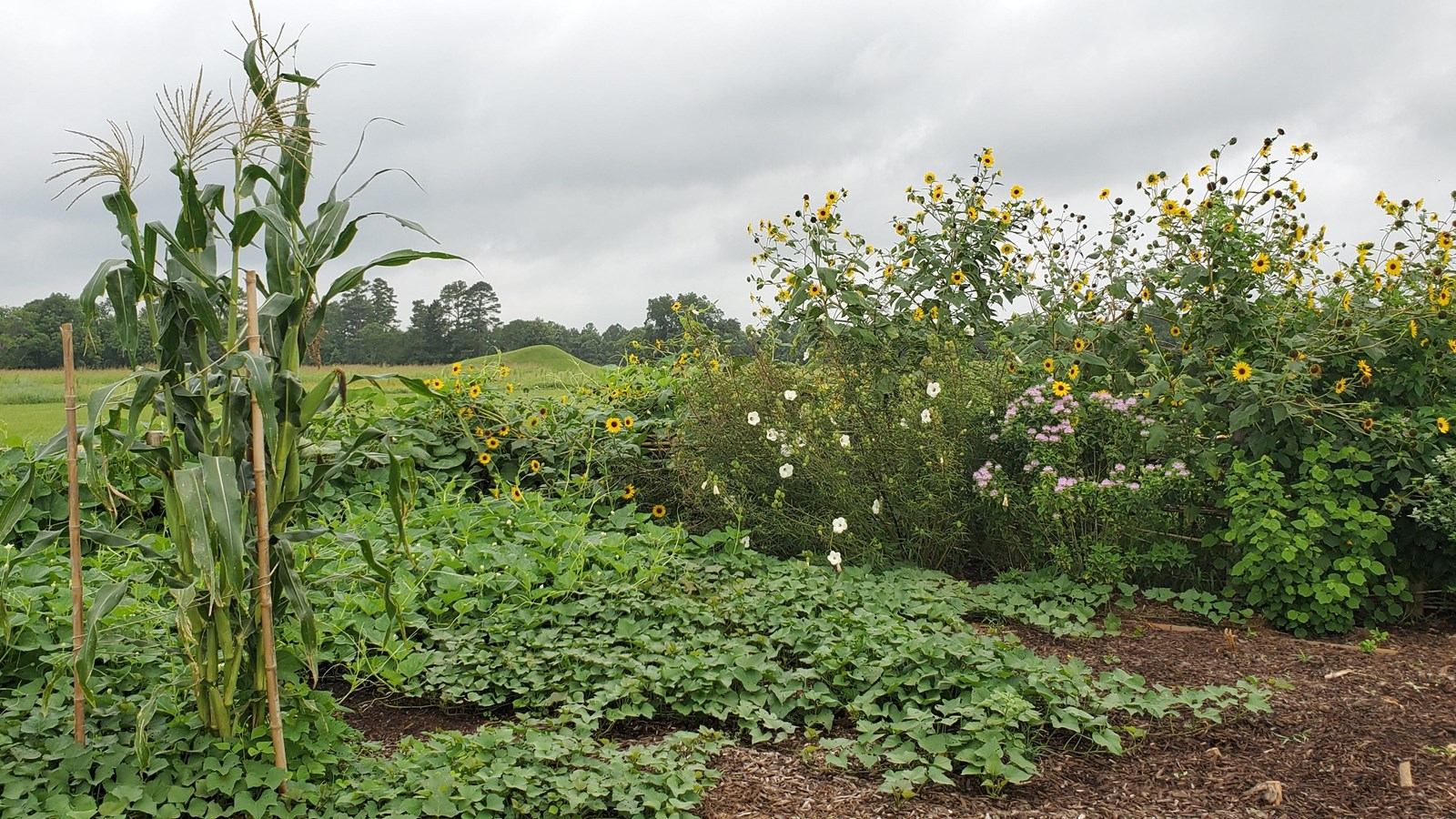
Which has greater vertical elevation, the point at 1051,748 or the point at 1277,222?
the point at 1277,222

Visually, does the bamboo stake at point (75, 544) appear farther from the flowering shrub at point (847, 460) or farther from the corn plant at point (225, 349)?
the flowering shrub at point (847, 460)

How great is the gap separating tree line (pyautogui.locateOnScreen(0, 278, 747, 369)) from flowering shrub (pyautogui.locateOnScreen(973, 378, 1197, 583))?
1900 millimetres

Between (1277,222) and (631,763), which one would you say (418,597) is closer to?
(631,763)

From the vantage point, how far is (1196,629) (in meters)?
3.93

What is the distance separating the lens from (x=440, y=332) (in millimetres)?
10977

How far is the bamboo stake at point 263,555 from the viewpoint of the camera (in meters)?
2.24

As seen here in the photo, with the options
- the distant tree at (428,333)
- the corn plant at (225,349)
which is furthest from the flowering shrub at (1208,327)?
the distant tree at (428,333)

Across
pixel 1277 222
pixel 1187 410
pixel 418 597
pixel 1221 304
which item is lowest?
pixel 418 597

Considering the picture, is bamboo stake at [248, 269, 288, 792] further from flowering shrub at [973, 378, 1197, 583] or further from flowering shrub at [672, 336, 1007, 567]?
flowering shrub at [973, 378, 1197, 583]

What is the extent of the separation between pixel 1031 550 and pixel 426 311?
8.61 metres

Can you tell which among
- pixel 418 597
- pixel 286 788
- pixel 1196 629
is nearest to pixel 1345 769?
pixel 1196 629

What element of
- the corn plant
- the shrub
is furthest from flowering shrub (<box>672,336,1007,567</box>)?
the corn plant

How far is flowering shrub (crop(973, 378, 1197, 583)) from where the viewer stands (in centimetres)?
→ 414

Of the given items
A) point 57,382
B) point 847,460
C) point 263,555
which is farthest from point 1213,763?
point 57,382
